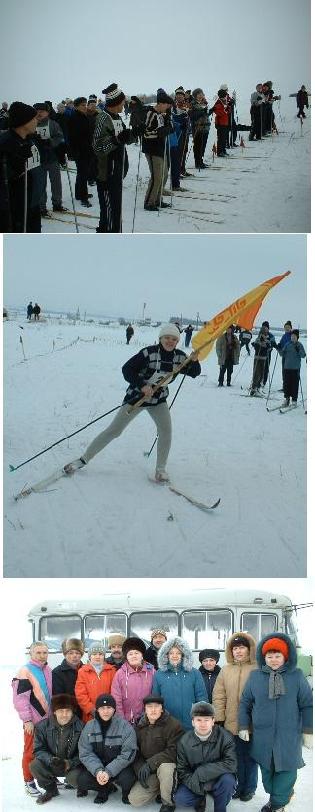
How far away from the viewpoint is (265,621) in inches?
232

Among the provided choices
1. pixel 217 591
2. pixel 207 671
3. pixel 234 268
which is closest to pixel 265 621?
pixel 217 591

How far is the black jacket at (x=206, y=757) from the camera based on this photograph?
4379 mm

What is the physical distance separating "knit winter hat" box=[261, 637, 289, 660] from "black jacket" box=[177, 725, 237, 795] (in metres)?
0.37

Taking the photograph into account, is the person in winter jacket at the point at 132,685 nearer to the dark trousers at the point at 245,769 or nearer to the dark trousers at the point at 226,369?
the dark trousers at the point at 245,769

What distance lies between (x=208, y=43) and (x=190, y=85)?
12.6 inches

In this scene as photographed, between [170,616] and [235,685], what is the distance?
135 cm

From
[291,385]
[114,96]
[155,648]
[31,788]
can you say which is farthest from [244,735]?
[114,96]

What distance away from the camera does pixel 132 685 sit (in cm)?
468

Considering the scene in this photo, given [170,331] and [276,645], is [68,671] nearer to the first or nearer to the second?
[276,645]

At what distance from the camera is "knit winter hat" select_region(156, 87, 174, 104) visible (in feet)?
24.6

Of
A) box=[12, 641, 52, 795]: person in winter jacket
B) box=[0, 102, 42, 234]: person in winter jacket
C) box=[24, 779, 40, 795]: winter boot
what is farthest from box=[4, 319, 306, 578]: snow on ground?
box=[24, 779, 40, 795]: winter boot

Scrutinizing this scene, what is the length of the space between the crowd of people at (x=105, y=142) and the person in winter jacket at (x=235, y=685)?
2.70 m

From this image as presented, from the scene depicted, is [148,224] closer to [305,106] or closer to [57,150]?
[57,150]

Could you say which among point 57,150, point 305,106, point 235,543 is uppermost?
point 305,106
